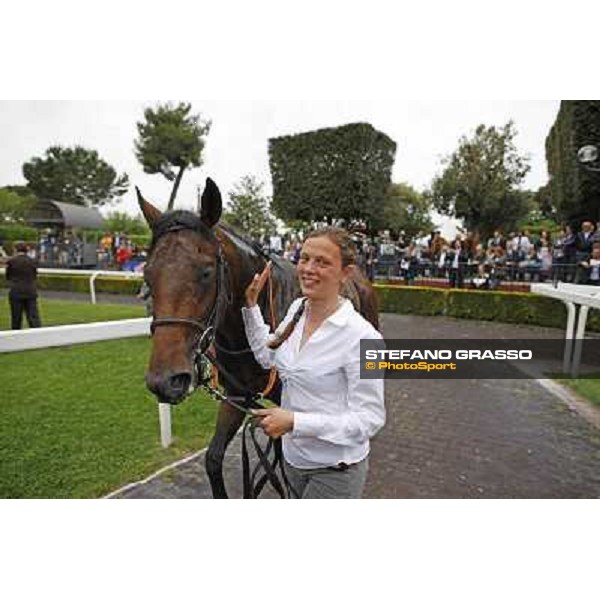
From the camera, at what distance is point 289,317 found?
1678mm

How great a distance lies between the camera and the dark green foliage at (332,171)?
16.0m

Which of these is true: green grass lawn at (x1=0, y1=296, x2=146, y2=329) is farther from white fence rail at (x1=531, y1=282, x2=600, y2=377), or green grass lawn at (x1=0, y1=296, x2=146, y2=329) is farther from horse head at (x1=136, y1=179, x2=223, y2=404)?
white fence rail at (x1=531, y1=282, x2=600, y2=377)

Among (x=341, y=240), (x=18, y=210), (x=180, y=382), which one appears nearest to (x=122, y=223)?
(x=18, y=210)

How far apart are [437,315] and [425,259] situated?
118 inches

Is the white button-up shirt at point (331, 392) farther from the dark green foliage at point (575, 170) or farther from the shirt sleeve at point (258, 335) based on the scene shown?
the dark green foliage at point (575, 170)

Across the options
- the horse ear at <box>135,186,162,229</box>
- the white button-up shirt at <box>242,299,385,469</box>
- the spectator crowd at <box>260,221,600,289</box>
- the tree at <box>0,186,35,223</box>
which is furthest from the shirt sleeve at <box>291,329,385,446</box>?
the tree at <box>0,186,35,223</box>

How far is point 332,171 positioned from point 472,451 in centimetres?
1487

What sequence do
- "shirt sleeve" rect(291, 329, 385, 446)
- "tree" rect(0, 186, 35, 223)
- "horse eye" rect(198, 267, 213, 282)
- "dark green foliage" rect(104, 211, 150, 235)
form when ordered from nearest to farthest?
"shirt sleeve" rect(291, 329, 385, 446) < "horse eye" rect(198, 267, 213, 282) < "tree" rect(0, 186, 35, 223) < "dark green foliage" rect(104, 211, 150, 235)

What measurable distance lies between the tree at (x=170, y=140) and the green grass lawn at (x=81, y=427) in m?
2.11

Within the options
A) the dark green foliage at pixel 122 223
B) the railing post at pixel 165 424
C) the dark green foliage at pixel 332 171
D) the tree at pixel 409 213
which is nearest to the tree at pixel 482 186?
the dark green foliage at pixel 332 171

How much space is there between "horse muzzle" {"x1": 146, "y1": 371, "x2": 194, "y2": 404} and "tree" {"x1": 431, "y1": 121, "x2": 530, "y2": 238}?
15397mm

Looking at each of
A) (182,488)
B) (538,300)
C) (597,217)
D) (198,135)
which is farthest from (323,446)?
(597,217)

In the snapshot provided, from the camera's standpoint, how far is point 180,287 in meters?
1.62

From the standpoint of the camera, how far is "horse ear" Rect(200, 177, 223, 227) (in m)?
1.82
